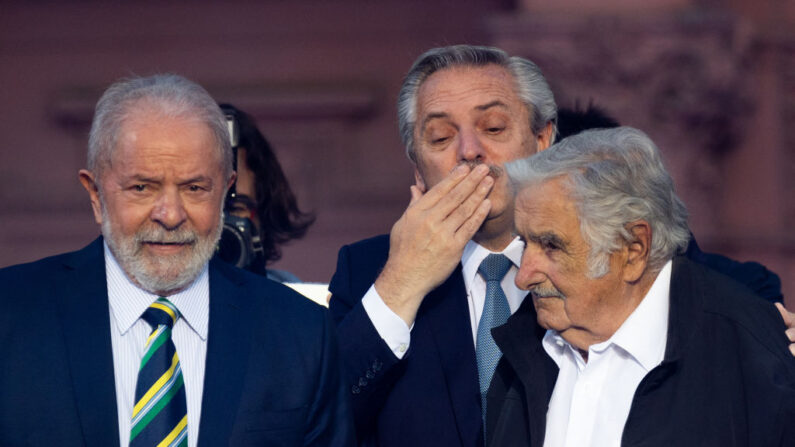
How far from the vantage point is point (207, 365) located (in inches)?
90.0

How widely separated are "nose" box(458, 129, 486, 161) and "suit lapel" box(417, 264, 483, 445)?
264 mm

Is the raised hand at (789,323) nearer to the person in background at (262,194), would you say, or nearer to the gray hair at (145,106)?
the gray hair at (145,106)

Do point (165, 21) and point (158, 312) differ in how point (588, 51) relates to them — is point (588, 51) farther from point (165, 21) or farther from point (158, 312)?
point (158, 312)

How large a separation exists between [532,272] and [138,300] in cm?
79

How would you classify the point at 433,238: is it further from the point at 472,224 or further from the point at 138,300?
the point at 138,300

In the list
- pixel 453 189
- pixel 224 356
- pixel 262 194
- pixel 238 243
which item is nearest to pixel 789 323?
pixel 453 189

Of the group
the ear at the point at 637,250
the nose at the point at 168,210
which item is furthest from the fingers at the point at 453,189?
the nose at the point at 168,210

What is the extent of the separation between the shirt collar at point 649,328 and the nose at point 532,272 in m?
0.18

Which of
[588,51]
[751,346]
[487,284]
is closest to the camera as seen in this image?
[751,346]

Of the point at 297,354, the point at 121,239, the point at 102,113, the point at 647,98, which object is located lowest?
the point at 297,354

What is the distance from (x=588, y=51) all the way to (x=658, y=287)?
316 centimetres

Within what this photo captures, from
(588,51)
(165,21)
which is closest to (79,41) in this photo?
(165,21)

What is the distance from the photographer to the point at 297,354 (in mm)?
2348

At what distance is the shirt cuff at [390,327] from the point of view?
2.54 metres
